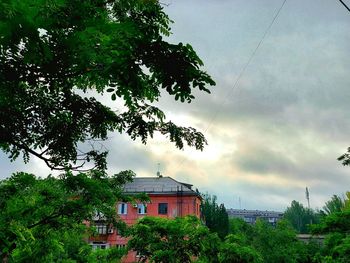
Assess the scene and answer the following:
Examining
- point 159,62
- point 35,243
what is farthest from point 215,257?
point 159,62

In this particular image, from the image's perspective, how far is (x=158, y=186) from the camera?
44.0m

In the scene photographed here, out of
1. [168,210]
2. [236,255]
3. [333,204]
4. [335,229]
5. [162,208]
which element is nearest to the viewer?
[335,229]

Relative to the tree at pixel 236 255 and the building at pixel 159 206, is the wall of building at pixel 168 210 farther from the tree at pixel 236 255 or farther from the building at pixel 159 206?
the tree at pixel 236 255

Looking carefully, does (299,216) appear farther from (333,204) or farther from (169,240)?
(169,240)

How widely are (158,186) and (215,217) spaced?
25.5 feet

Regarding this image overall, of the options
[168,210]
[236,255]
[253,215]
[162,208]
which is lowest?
[236,255]

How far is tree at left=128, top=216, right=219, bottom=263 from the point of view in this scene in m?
19.7

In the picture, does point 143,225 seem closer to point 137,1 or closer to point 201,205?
point 137,1

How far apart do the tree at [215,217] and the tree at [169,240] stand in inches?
910

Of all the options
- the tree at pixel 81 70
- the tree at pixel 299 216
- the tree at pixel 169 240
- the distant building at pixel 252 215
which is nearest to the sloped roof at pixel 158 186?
the tree at pixel 169 240

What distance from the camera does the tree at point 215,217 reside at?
42906mm

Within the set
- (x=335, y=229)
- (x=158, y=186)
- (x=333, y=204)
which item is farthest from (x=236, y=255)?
(x=333, y=204)

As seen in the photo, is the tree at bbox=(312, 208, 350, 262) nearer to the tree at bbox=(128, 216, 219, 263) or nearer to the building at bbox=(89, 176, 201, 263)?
the tree at bbox=(128, 216, 219, 263)

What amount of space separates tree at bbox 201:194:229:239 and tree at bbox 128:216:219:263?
23.1 metres
